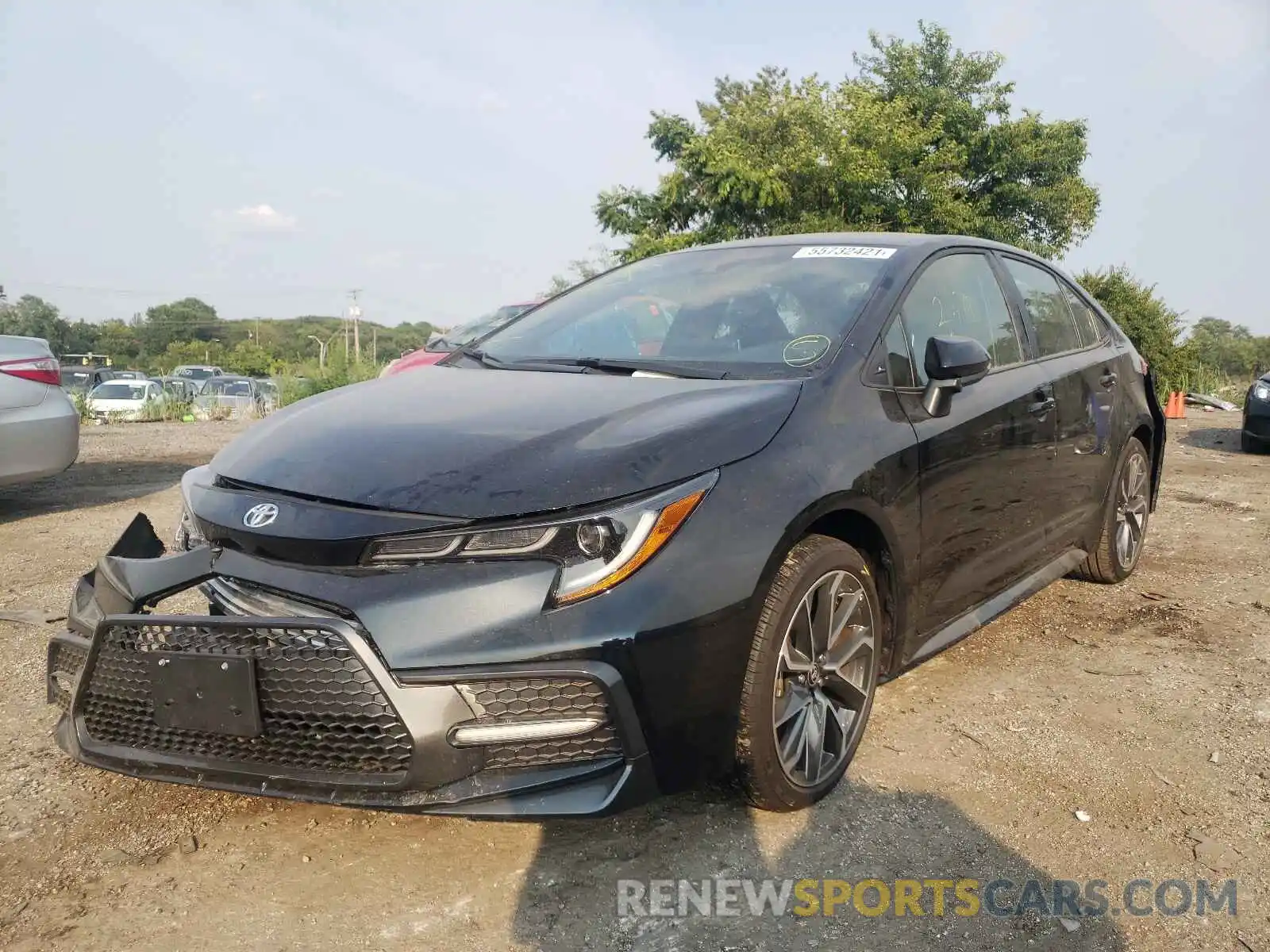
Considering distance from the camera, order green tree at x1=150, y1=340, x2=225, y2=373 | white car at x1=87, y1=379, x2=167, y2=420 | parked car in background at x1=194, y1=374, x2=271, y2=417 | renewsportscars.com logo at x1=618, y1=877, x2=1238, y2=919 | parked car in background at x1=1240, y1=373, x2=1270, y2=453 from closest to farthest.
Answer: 1. renewsportscars.com logo at x1=618, y1=877, x2=1238, y2=919
2. parked car in background at x1=1240, y1=373, x2=1270, y2=453
3. parked car in background at x1=194, y1=374, x2=271, y2=417
4. white car at x1=87, y1=379, x2=167, y2=420
5. green tree at x1=150, y1=340, x2=225, y2=373

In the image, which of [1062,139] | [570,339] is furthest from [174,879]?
[1062,139]

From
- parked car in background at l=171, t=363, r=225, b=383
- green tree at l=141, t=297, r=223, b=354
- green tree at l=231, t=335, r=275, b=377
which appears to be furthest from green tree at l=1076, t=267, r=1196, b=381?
green tree at l=141, t=297, r=223, b=354

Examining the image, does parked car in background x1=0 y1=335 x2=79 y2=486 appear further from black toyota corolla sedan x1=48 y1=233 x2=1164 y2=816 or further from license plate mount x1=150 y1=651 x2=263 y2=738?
license plate mount x1=150 y1=651 x2=263 y2=738

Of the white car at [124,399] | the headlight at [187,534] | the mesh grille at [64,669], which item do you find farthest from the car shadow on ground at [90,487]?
the white car at [124,399]

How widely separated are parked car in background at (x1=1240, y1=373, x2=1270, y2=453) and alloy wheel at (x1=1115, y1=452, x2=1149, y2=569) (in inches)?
241

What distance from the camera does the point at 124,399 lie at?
2325cm

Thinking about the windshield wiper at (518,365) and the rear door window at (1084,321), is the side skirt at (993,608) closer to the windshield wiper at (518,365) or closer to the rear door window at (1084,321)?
the rear door window at (1084,321)

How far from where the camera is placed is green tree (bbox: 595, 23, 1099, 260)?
2566 cm

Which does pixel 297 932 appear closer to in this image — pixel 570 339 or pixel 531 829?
pixel 531 829

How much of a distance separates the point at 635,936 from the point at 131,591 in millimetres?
1309

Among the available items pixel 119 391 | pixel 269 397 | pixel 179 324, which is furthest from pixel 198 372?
pixel 179 324

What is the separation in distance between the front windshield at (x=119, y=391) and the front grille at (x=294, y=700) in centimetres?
2356

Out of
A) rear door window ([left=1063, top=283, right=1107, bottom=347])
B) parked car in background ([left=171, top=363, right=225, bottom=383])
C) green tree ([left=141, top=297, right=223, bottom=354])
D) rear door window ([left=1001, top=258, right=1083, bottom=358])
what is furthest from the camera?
green tree ([left=141, top=297, right=223, bottom=354])

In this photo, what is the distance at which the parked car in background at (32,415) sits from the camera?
5.90m
